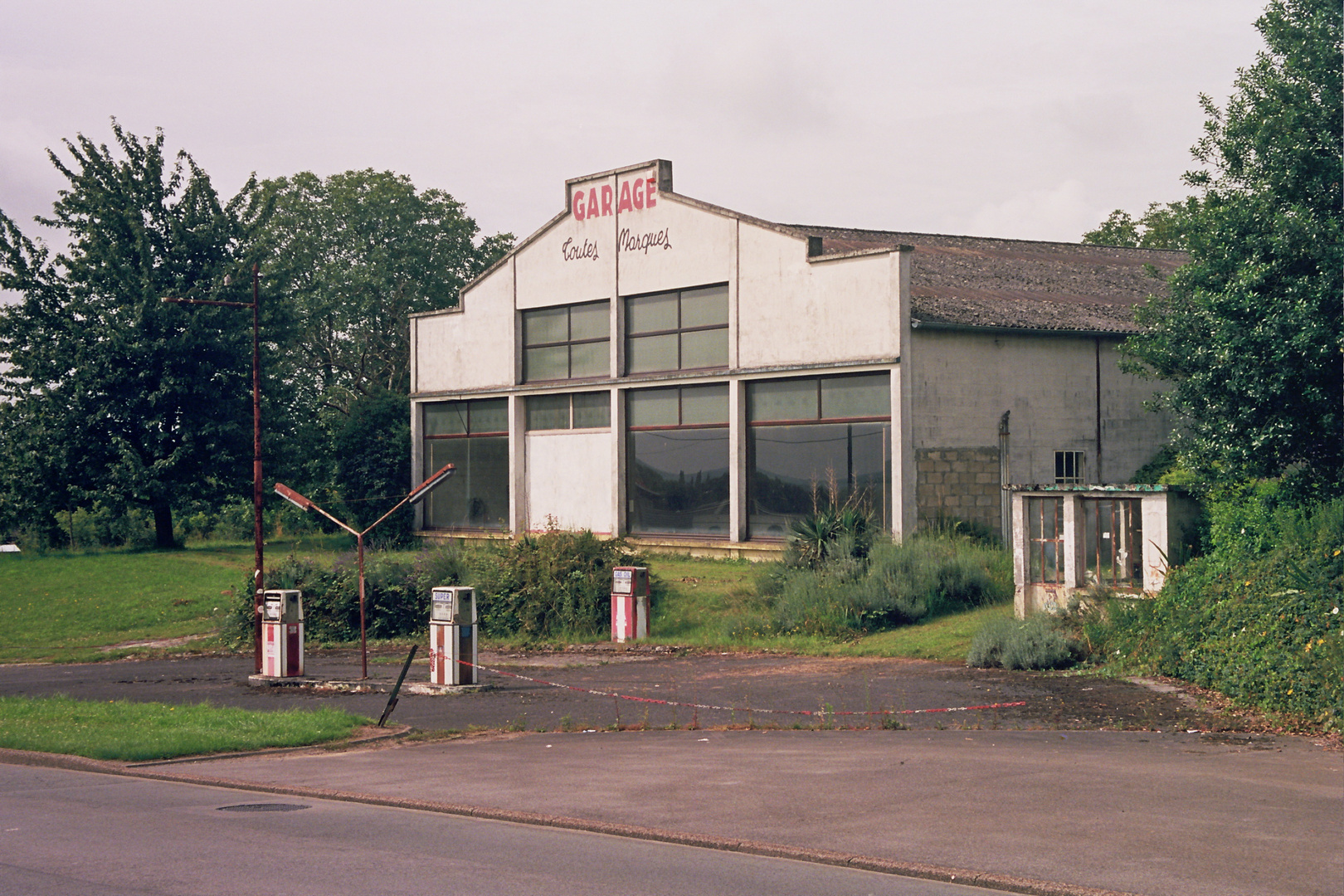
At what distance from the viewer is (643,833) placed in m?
9.38

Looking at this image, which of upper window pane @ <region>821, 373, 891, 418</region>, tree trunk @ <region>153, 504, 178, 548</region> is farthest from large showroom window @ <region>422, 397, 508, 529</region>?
upper window pane @ <region>821, 373, 891, 418</region>

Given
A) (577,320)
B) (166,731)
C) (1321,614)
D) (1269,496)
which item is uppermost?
(577,320)

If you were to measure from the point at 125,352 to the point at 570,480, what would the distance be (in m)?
15.3

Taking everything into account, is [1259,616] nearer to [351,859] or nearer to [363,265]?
[351,859]

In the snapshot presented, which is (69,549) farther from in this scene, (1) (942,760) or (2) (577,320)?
(1) (942,760)

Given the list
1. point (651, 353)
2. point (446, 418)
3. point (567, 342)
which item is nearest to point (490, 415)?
point (446, 418)

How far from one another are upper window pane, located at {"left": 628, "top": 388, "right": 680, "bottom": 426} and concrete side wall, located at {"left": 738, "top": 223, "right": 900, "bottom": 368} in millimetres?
2937

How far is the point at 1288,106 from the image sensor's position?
19.9 metres

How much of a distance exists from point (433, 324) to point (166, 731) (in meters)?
26.8

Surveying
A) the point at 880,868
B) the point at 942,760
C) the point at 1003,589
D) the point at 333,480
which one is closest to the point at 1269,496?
the point at 1003,589

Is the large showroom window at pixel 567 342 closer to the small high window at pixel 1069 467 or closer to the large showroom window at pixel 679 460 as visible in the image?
the large showroom window at pixel 679 460

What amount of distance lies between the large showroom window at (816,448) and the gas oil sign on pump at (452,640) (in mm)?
10615

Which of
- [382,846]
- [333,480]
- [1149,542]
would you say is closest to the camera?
[382,846]

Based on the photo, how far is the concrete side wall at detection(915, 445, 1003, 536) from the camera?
28781mm
